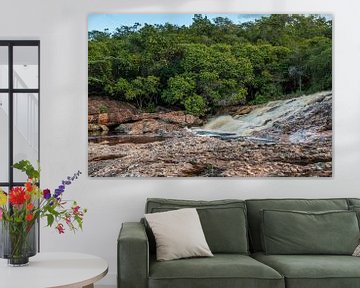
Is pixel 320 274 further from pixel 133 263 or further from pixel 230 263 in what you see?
pixel 133 263

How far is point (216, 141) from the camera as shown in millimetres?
5164

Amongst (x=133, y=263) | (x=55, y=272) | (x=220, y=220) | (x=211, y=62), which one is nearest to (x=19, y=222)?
(x=55, y=272)

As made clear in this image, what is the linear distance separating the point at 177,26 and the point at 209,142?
1010 millimetres

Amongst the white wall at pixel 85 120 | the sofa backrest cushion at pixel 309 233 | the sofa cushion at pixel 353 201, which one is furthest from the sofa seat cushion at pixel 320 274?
the white wall at pixel 85 120

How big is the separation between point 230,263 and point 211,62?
1.82 m

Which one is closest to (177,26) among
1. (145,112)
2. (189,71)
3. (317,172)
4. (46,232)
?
(189,71)

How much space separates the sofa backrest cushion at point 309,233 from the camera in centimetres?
457

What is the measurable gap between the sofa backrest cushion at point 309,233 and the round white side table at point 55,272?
1.40 meters

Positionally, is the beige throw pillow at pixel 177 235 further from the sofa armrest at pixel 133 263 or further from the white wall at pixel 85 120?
the white wall at pixel 85 120

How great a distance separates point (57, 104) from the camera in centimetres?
511

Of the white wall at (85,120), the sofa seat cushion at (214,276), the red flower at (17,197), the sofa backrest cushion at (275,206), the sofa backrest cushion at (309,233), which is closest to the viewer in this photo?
the red flower at (17,197)

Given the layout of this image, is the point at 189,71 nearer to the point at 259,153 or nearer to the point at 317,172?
the point at 259,153

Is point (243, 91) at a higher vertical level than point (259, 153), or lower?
higher

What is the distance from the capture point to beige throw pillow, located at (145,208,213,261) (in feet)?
14.1
